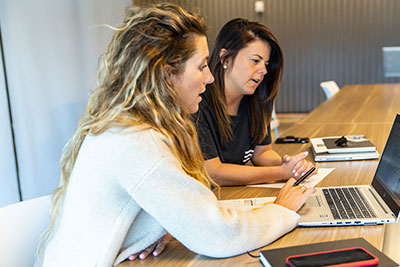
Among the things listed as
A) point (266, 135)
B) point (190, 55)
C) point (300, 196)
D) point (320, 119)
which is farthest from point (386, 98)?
point (190, 55)

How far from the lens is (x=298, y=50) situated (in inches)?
296

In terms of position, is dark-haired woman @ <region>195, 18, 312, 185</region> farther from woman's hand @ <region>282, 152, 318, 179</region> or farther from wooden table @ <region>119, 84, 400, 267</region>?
wooden table @ <region>119, 84, 400, 267</region>

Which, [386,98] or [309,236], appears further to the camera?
[386,98]

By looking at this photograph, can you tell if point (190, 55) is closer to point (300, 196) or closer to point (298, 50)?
point (300, 196)

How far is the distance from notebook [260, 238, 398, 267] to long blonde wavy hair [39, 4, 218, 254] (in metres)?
0.27

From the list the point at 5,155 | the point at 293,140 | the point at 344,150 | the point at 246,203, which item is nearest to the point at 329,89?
the point at 293,140

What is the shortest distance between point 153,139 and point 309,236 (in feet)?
1.67

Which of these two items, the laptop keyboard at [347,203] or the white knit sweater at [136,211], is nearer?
the white knit sweater at [136,211]

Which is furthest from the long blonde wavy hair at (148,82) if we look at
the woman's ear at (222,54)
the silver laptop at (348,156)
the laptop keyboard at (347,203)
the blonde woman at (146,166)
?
the silver laptop at (348,156)

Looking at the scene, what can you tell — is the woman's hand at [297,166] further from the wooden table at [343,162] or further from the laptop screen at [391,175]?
the laptop screen at [391,175]

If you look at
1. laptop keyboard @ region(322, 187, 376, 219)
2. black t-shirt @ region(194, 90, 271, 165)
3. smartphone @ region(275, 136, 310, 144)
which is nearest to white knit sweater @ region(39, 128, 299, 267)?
laptop keyboard @ region(322, 187, 376, 219)

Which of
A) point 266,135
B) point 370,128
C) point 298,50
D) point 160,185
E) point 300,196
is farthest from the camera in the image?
point 298,50

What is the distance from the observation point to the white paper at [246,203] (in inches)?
63.1

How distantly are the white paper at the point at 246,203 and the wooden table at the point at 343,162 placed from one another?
0.22ft
